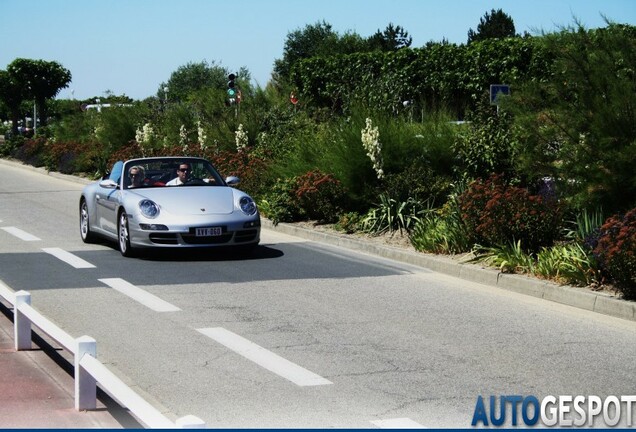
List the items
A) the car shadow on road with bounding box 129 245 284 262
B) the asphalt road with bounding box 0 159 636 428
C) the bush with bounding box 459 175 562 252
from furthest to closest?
the car shadow on road with bounding box 129 245 284 262
the bush with bounding box 459 175 562 252
the asphalt road with bounding box 0 159 636 428

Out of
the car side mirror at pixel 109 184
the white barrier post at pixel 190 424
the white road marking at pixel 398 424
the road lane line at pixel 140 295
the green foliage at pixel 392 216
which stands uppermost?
the car side mirror at pixel 109 184

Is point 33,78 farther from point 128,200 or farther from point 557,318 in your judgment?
point 557,318

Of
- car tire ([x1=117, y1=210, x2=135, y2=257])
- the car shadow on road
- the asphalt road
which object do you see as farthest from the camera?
the car shadow on road

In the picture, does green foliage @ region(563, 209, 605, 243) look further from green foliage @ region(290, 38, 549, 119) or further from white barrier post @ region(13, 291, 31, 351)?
green foliage @ region(290, 38, 549, 119)

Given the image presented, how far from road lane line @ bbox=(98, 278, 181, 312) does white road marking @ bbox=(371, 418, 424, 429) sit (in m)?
Result: 4.37

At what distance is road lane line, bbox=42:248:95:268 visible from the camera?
13617 millimetres

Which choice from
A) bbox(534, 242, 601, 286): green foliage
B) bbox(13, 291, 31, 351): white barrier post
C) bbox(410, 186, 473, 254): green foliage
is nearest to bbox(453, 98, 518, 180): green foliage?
bbox(410, 186, 473, 254): green foliage

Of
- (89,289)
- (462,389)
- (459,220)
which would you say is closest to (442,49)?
(459,220)

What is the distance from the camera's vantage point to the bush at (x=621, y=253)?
10.3m

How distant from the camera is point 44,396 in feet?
21.8

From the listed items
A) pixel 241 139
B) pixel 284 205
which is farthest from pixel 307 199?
pixel 241 139

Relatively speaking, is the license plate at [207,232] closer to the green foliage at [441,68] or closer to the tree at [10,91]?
the green foliage at [441,68]

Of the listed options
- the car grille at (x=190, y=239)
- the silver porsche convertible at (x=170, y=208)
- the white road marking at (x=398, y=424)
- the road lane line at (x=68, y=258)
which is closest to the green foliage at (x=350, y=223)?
the silver porsche convertible at (x=170, y=208)

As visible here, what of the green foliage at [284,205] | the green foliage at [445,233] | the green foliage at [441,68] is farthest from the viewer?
the green foliage at [441,68]
